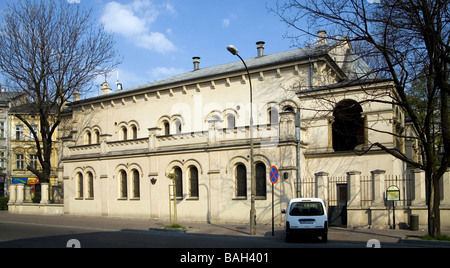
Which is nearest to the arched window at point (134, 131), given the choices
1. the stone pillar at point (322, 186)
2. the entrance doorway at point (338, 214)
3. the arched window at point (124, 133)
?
the arched window at point (124, 133)

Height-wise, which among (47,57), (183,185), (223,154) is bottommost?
(183,185)

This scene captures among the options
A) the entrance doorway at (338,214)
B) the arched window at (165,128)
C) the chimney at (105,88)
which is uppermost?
the chimney at (105,88)

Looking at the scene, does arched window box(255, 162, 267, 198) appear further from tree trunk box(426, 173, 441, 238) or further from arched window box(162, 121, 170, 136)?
arched window box(162, 121, 170, 136)

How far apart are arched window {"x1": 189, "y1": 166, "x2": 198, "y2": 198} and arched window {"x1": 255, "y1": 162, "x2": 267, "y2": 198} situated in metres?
4.33

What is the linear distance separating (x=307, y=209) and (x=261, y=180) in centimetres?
791

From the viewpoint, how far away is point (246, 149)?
25422 millimetres

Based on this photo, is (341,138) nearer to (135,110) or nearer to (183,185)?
(183,185)

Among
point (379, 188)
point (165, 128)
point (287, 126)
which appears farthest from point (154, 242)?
point (165, 128)

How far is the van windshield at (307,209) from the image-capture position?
57.1 feet

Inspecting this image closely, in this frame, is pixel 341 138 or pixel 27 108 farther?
pixel 27 108

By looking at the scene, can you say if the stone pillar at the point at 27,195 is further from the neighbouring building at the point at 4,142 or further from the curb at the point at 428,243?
the curb at the point at 428,243

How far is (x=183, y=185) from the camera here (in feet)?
92.1
